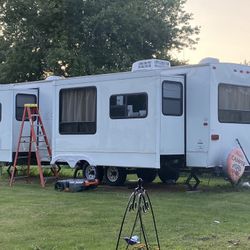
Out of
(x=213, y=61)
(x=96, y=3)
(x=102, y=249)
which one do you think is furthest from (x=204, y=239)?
(x=96, y=3)

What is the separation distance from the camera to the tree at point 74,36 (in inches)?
928

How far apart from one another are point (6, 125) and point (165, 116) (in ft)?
17.9

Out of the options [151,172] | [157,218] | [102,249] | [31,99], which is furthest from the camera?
[31,99]

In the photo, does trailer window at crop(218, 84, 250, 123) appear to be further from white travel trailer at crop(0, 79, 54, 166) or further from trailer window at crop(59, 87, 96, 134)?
white travel trailer at crop(0, 79, 54, 166)

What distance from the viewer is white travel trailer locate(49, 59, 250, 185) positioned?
11.8m

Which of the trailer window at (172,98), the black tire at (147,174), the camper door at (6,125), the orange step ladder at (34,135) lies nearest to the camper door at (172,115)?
the trailer window at (172,98)

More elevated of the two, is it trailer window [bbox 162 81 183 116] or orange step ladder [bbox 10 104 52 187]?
trailer window [bbox 162 81 183 116]

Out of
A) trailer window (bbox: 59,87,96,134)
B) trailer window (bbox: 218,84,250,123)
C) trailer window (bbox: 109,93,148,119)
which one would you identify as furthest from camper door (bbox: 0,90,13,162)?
trailer window (bbox: 218,84,250,123)

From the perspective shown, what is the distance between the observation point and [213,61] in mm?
11992

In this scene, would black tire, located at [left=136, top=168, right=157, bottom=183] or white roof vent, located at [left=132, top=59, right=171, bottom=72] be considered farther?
black tire, located at [left=136, top=168, right=157, bottom=183]

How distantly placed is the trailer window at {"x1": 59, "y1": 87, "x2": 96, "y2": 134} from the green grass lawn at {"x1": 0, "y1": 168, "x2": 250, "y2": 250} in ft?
5.49

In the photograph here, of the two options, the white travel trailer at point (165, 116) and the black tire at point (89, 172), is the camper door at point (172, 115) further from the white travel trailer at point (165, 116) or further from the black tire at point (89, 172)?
the black tire at point (89, 172)

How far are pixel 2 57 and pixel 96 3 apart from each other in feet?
17.8

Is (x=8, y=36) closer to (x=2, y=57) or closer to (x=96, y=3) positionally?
(x=2, y=57)
